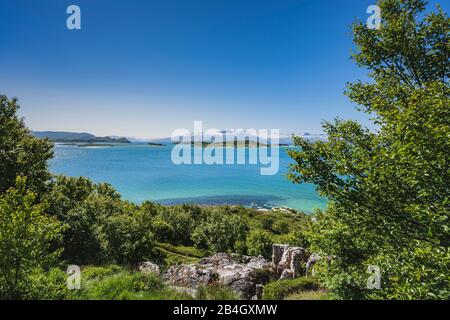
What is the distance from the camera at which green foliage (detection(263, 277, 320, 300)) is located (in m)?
19.7

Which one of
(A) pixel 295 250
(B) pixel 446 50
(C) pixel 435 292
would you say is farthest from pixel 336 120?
(A) pixel 295 250

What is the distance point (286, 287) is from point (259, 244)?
2791 centimetres

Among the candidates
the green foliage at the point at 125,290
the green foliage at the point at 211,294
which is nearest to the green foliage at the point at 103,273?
the green foliage at the point at 125,290

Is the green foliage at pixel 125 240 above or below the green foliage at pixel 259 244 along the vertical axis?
above

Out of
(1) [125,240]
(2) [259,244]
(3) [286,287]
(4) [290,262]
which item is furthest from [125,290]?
(2) [259,244]

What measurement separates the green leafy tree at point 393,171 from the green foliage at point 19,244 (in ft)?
32.5

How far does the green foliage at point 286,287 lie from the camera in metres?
19.7

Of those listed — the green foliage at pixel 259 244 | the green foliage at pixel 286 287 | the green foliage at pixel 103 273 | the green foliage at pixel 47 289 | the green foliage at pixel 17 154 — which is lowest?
the green foliage at pixel 259 244

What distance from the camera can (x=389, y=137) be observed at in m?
9.07

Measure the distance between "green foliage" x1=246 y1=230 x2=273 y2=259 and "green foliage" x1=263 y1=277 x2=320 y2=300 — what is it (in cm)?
2500

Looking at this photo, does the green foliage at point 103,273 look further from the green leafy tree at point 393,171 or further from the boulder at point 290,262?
the boulder at point 290,262

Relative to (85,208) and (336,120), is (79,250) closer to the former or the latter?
(85,208)

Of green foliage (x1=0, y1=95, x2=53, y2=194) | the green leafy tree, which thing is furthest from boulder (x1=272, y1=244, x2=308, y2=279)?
green foliage (x1=0, y1=95, x2=53, y2=194)

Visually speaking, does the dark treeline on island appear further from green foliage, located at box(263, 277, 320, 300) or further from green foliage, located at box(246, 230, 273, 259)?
green foliage, located at box(246, 230, 273, 259)
